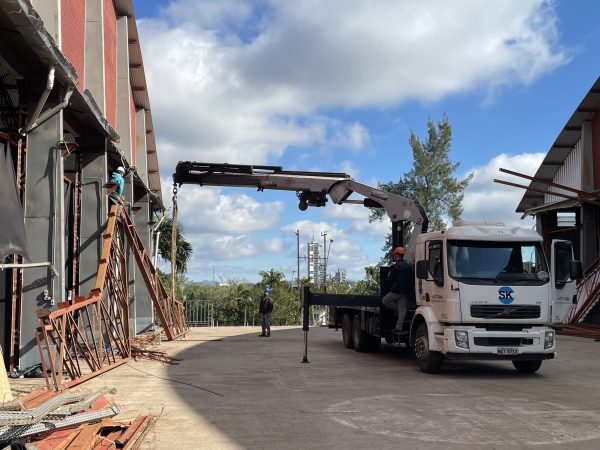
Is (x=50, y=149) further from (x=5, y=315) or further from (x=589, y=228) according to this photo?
(x=589, y=228)

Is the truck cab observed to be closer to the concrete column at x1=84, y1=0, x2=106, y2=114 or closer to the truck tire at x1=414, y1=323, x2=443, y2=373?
the truck tire at x1=414, y1=323, x2=443, y2=373

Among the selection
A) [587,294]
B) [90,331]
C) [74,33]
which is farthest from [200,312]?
[74,33]

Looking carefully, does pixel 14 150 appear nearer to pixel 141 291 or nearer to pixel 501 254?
pixel 501 254

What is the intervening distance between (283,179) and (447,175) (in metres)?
28.3

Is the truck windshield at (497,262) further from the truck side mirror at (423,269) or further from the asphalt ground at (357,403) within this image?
the asphalt ground at (357,403)

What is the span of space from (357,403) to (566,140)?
1918 cm

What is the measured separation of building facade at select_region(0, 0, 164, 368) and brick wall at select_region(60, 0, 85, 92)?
0.02 metres

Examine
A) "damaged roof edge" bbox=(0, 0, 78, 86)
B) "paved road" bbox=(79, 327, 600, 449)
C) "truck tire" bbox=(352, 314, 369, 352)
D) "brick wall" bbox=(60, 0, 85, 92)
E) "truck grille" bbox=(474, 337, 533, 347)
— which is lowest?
"paved road" bbox=(79, 327, 600, 449)

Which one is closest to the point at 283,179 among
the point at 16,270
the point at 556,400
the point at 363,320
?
the point at 363,320

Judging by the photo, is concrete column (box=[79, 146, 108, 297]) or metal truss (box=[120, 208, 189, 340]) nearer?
concrete column (box=[79, 146, 108, 297])

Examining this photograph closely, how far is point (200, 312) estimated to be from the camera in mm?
34625

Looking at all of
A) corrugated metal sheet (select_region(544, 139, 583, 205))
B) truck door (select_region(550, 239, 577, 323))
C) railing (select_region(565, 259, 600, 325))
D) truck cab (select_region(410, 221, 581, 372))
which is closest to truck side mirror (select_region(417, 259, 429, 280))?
truck cab (select_region(410, 221, 581, 372))

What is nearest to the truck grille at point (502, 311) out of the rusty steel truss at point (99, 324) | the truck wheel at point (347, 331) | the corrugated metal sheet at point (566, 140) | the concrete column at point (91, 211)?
the truck wheel at point (347, 331)

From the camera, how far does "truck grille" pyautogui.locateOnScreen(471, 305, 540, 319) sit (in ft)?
35.5
